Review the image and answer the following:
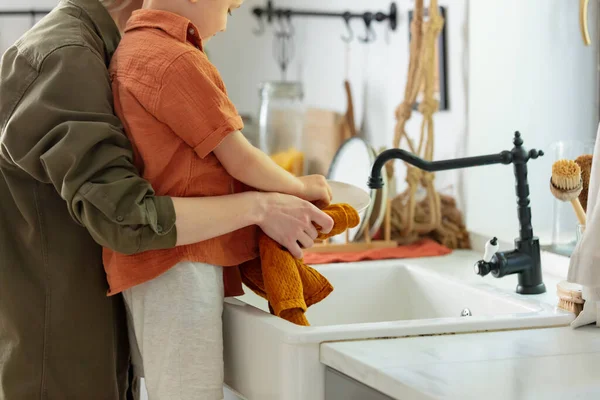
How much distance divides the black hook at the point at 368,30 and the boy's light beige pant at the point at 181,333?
4.26 feet

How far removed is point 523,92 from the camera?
180cm

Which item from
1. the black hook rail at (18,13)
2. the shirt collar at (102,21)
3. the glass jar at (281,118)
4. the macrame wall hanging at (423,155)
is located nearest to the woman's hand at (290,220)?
the shirt collar at (102,21)

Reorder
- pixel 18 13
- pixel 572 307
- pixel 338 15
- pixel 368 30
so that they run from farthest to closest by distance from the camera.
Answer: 1. pixel 18 13
2. pixel 338 15
3. pixel 368 30
4. pixel 572 307

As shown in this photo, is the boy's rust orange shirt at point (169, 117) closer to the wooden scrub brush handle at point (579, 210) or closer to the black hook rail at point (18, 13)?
the wooden scrub brush handle at point (579, 210)

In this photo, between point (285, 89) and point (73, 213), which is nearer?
point (73, 213)

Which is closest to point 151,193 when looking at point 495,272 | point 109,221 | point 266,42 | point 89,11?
point 109,221

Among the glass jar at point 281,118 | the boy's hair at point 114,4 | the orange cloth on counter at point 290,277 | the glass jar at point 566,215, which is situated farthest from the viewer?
the glass jar at point 281,118

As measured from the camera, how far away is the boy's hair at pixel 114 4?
3.94 feet

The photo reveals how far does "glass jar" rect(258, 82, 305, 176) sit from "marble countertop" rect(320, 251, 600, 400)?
1.40 m

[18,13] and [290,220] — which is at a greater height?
[18,13]

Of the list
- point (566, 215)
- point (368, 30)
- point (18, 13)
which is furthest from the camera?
point (18, 13)

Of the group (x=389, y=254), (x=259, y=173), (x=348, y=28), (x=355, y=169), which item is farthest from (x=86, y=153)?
(x=348, y=28)

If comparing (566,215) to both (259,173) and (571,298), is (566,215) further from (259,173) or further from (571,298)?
(259,173)

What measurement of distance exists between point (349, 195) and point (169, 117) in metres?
0.34
